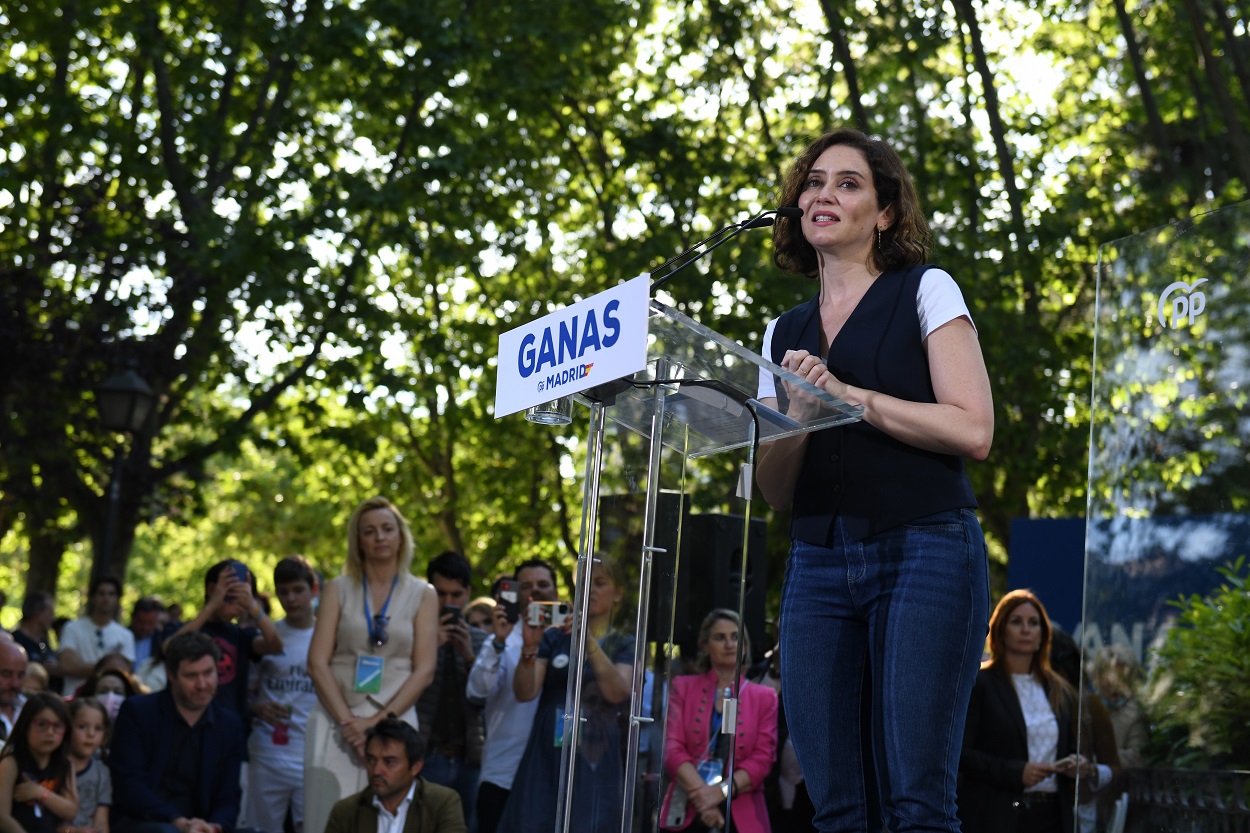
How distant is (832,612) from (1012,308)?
12917 millimetres

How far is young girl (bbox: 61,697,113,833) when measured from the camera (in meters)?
7.19

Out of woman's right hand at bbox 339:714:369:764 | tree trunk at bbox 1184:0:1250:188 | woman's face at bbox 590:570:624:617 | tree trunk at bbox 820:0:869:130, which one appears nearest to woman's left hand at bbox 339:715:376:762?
woman's right hand at bbox 339:714:369:764

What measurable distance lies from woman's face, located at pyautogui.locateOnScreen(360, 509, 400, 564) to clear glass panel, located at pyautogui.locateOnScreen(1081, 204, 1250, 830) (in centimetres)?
302

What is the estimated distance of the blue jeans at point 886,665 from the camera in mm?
2541

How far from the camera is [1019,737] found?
6848mm

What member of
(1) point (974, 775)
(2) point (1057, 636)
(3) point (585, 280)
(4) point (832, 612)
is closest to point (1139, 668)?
(1) point (974, 775)

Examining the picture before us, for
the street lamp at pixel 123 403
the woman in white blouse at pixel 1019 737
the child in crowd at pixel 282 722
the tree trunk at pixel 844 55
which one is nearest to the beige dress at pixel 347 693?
the child in crowd at pixel 282 722

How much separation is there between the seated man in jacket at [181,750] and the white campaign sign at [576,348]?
467 cm

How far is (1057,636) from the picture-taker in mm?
8055

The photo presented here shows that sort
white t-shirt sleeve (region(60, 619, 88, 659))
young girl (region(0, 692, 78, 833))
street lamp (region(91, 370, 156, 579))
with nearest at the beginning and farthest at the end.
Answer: young girl (region(0, 692, 78, 833)) → white t-shirt sleeve (region(60, 619, 88, 659)) → street lamp (region(91, 370, 156, 579))

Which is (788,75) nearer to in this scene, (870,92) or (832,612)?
(870,92)

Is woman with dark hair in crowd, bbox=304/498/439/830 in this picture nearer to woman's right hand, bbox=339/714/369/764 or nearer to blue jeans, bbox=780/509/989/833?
woman's right hand, bbox=339/714/369/764

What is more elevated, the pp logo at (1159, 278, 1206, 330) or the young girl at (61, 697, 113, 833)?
the pp logo at (1159, 278, 1206, 330)

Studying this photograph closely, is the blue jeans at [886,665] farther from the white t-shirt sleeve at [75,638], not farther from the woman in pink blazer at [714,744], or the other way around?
the white t-shirt sleeve at [75,638]
